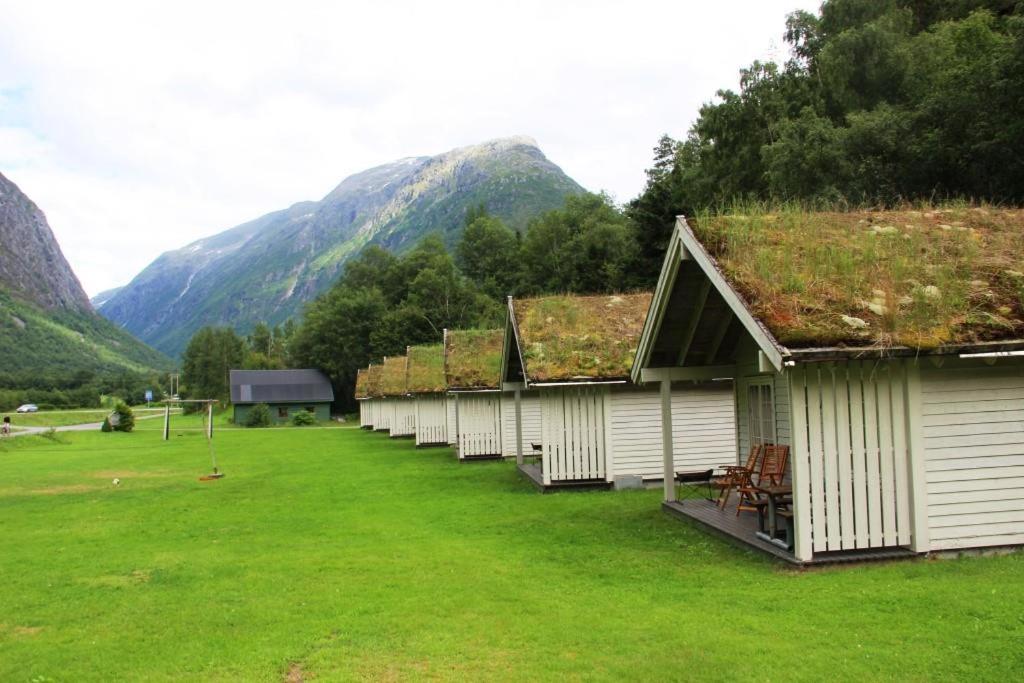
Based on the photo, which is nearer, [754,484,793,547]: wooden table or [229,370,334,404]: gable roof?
[754,484,793,547]: wooden table

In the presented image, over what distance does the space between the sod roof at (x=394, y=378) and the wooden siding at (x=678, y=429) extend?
85.5 feet

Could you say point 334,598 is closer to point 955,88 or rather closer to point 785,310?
point 785,310

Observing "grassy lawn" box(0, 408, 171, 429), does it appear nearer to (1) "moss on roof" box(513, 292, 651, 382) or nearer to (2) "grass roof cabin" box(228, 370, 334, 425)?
(2) "grass roof cabin" box(228, 370, 334, 425)

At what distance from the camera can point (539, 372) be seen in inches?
672

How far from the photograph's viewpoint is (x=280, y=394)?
74.6 meters

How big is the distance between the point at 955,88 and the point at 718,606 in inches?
957

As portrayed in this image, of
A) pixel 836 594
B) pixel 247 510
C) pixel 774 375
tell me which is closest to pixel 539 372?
pixel 774 375

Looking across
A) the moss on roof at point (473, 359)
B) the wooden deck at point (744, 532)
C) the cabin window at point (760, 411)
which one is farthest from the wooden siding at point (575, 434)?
the moss on roof at point (473, 359)

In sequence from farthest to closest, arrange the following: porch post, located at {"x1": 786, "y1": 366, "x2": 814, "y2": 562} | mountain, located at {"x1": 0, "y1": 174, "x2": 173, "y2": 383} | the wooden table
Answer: mountain, located at {"x1": 0, "y1": 174, "x2": 173, "y2": 383}, the wooden table, porch post, located at {"x1": 786, "y1": 366, "x2": 814, "y2": 562}

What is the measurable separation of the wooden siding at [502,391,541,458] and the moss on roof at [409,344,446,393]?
Answer: 23.5 feet

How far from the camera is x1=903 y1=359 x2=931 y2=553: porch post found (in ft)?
30.1

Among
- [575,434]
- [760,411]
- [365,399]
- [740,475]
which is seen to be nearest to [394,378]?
[365,399]

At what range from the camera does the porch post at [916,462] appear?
30.1ft

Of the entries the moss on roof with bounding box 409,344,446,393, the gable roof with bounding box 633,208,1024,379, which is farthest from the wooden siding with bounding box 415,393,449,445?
the gable roof with bounding box 633,208,1024,379
